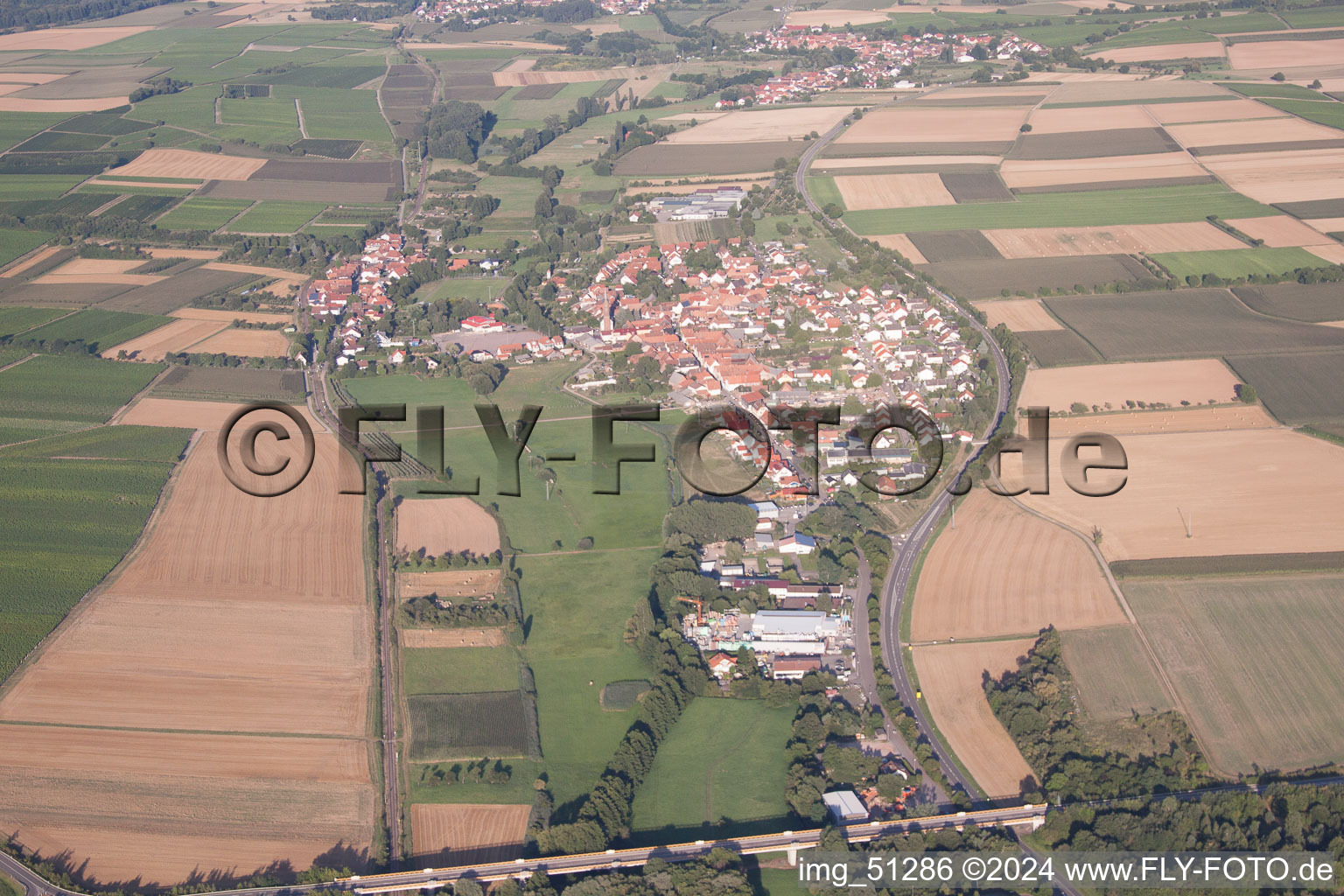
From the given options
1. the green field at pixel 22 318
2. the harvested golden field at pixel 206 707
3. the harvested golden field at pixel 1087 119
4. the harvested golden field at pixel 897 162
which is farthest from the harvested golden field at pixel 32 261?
the harvested golden field at pixel 1087 119

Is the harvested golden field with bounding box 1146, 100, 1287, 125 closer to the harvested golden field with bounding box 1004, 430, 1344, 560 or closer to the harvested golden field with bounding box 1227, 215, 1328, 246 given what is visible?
the harvested golden field with bounding box 1227, 215, 1328, 246

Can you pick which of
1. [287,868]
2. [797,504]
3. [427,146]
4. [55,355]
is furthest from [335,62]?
[287,868]

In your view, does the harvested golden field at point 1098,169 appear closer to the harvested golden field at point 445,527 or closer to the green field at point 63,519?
the harvested golden field at point 445,527

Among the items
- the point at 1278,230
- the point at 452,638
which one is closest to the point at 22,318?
the point at 452,638

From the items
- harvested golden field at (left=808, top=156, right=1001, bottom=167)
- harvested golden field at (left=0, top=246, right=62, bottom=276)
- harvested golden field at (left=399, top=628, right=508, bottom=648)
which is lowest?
harvested golden field at (left=399, top=628, right=508, bottom=648)

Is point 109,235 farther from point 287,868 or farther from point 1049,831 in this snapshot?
point 1049,831

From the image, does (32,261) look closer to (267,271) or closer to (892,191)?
(267,271)

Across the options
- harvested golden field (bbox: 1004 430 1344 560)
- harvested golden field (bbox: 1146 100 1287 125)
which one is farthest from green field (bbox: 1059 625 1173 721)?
harvested golden field (bbox: 1146 100 1287 125)

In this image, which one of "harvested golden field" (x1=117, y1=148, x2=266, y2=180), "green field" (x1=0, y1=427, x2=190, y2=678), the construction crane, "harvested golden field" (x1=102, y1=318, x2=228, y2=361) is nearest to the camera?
the construction crane
